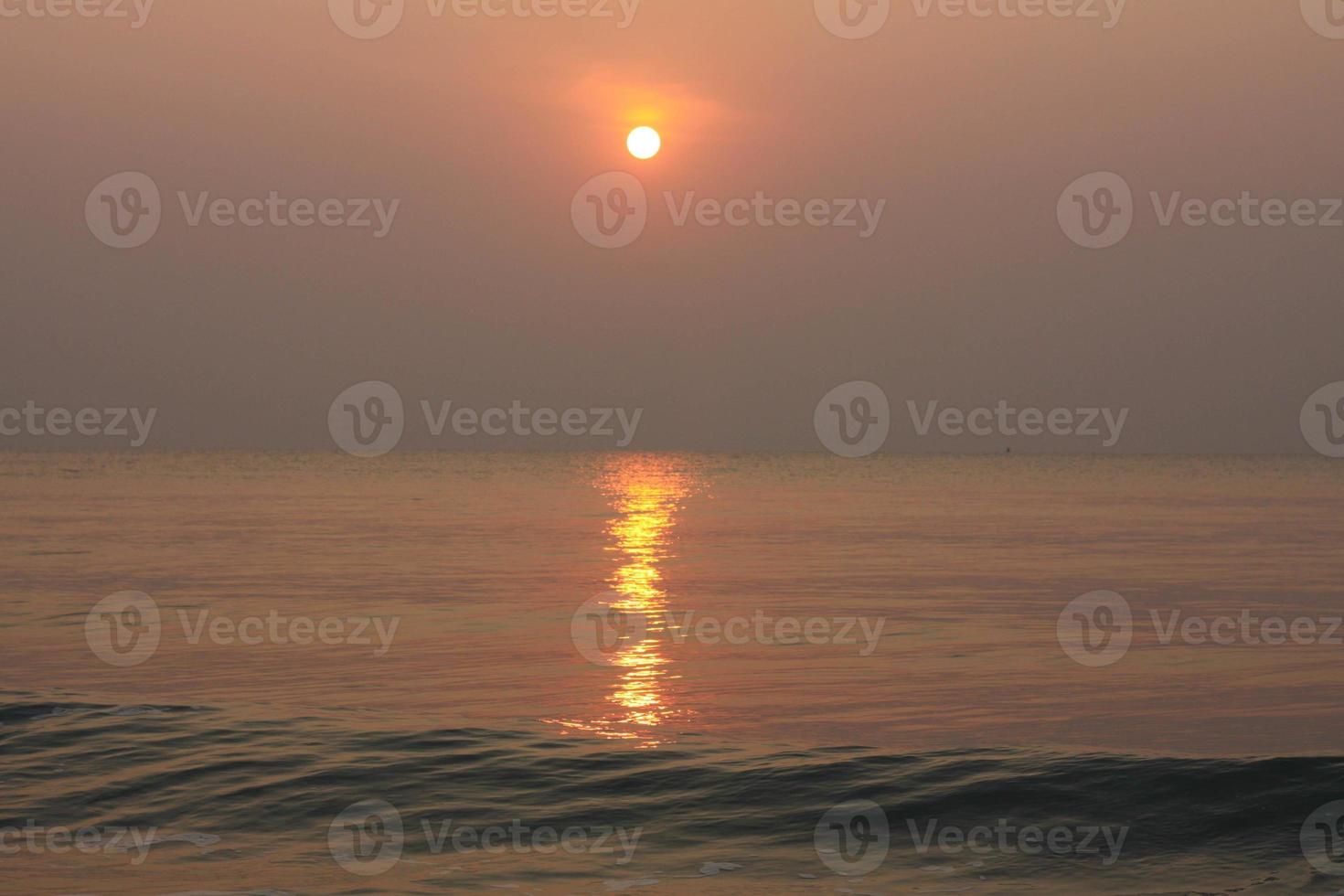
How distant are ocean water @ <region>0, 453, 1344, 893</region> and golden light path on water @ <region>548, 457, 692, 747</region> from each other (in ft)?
0.34

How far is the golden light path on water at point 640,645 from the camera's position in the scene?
58.6ft

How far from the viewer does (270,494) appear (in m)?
85.9

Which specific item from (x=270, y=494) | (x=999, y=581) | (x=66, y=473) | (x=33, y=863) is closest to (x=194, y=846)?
(x=33, y=863)

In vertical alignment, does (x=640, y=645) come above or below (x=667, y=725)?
above

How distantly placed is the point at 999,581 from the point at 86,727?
23965mm

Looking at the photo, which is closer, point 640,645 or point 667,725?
point 667,725

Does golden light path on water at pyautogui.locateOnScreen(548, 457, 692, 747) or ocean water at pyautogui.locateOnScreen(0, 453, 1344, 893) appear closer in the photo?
ocean water at pyautogui.locateOnScreen(0, 453, 1344, 893)

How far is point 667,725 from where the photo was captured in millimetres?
17828

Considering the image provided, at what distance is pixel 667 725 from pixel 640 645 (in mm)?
7096

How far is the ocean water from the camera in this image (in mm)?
12734

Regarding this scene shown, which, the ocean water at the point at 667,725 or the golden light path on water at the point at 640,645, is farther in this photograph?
the golden light path on water at the point at 640,645

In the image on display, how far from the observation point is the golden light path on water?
1788 cm

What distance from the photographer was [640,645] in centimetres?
2491

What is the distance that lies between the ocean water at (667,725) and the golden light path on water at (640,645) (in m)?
0.10
